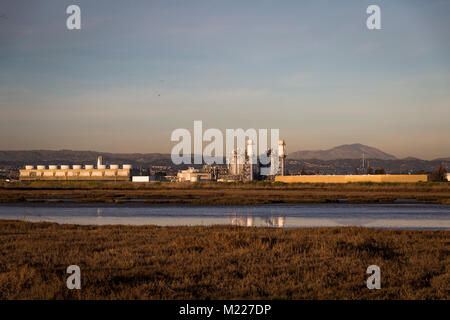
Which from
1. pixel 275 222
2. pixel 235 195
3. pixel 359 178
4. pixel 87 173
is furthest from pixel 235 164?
pixel 275 222

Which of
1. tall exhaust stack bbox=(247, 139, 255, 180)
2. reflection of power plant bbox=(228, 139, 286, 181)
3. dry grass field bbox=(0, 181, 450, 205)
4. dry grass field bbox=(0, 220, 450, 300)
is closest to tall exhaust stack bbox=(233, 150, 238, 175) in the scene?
reflection of power plant bbox=(228, 139, 286, 181)

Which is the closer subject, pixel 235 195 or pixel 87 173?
pixel 235 195

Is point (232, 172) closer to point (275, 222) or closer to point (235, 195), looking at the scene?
point (235, 195)

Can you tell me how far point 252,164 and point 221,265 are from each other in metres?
146

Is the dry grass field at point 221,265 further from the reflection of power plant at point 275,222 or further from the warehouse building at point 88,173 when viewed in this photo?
the warehouse building at point 88,173

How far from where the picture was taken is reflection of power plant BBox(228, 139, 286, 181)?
494ft

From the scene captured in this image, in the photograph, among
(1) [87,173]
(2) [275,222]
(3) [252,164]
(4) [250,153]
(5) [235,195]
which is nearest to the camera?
(2) [275,222]

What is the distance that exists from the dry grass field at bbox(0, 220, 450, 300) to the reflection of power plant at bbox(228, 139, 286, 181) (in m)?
120

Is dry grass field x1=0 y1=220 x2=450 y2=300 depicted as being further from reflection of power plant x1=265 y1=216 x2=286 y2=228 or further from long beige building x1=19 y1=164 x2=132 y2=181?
long beige building x1=19 y1=164 x2=132 y2=181

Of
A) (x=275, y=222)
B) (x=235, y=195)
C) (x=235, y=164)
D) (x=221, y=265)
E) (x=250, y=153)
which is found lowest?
(x=235, y=195)

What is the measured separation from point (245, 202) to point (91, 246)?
127 feet

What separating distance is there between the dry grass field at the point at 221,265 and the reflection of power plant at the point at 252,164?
120 meters

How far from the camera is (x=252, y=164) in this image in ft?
525

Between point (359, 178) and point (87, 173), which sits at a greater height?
point (87, 173)
